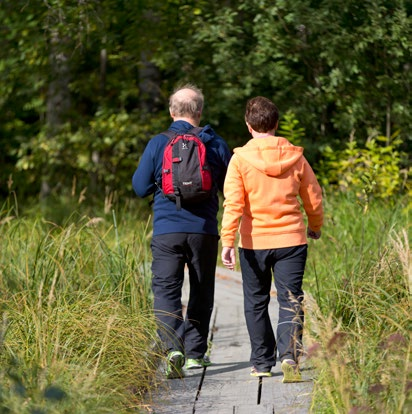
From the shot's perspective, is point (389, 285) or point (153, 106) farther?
point (153, 106)

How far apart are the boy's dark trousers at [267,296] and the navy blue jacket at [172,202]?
1.10ft

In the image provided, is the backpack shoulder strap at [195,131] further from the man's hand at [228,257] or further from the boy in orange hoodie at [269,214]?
the man's hand at [228,257]

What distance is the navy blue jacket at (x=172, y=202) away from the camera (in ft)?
20.3

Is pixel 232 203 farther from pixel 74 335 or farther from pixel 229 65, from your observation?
pixel 229 65

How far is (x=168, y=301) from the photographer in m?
6.35

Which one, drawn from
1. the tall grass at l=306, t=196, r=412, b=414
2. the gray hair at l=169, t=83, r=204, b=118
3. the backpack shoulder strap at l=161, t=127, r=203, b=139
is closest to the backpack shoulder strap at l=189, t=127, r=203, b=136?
the backpack shoulder strap at l=161, t=127, r=203, b=139

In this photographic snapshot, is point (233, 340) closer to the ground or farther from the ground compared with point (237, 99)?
closer to the ground

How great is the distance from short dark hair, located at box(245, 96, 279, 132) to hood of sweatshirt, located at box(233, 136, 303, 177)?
0.08 meters

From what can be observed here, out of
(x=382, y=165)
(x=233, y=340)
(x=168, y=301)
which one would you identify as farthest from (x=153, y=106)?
(x=168, y=301)

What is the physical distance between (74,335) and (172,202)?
1.05m

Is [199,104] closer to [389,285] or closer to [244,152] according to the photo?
[244,152]

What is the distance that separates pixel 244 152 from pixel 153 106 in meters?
10.8

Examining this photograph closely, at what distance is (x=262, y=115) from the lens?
6.02 metres

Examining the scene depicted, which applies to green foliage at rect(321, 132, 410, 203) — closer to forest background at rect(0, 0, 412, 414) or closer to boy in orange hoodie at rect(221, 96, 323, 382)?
forest background at rect(0, 0, 412, 414)
